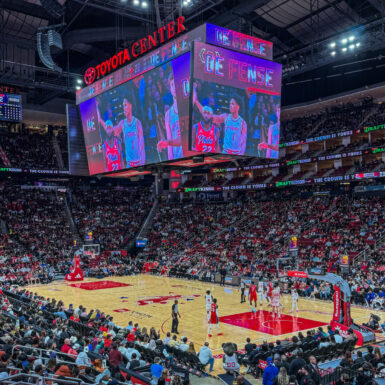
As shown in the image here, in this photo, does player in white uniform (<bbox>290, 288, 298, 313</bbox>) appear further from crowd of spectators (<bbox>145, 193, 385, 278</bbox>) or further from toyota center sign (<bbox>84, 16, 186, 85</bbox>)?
toyota center sign (<bbox>84, 16, 186, 85</bbox>)

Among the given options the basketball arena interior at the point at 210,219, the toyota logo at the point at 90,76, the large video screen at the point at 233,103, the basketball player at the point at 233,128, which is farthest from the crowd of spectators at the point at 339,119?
the toyota logo at the point at 90,76

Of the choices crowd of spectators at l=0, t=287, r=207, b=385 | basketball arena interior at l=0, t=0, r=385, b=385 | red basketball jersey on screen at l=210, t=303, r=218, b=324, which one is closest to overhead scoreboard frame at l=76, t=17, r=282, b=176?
basketball arena interior at l=0, t=0, r=385, b=385

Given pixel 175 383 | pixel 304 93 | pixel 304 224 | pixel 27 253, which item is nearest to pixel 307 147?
pixel 304 93

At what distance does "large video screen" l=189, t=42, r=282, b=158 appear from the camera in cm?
2373

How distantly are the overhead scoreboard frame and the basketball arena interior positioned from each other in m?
0.11

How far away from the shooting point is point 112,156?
30.6 metres

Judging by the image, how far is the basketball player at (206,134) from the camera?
77.9ft

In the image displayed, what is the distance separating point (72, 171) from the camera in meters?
33.2

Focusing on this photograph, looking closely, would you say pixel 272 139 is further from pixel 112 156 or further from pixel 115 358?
pixel 115 358

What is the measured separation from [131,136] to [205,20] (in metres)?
13.0

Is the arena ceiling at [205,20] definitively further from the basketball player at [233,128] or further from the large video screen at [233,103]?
the basketball player at [233,128]

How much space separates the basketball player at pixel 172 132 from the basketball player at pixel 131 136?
2364 mm

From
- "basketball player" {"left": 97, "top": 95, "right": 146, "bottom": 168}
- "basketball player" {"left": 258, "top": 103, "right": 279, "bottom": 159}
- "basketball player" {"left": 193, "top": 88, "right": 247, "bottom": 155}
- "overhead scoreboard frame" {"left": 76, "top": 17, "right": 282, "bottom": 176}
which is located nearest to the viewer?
"overhead scoreboard frame" {"left": 76, "top": 17, "right": 282, "bottom": 176}

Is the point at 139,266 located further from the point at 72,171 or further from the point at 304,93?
the point at 304,93
